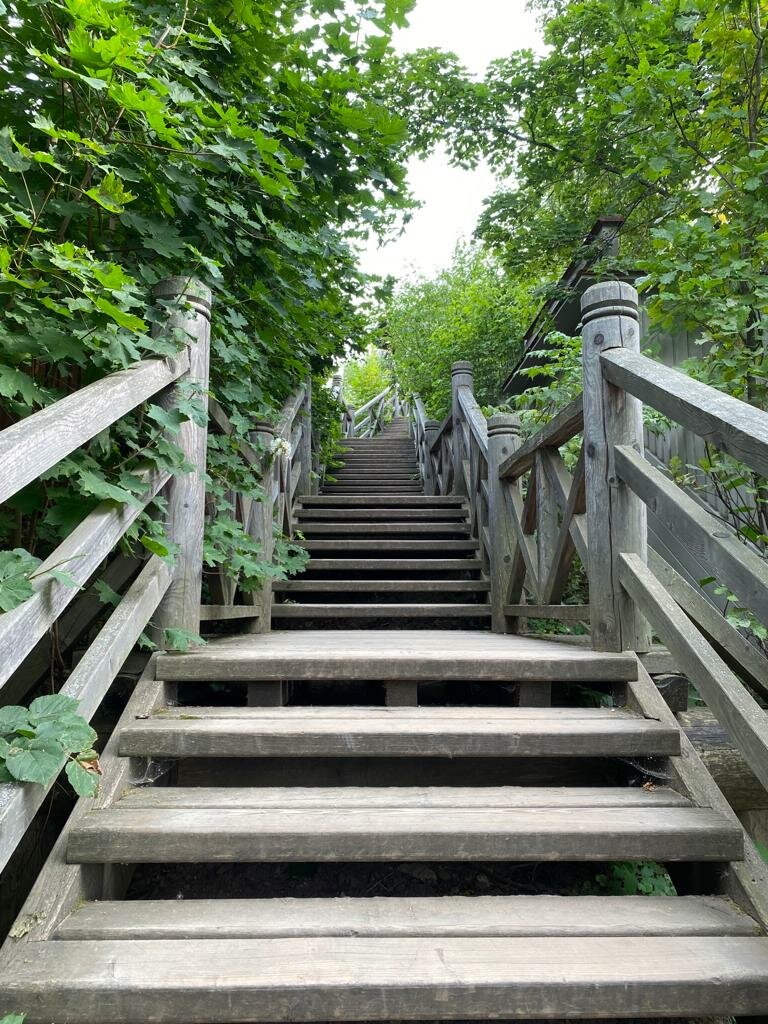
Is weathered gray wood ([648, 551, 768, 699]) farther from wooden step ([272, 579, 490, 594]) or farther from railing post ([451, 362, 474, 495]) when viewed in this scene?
railing post ([451, 362, 474, 495])

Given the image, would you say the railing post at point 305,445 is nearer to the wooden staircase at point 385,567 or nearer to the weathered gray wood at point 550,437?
the wooden staircase at point 385,567

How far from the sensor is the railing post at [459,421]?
5027 mm

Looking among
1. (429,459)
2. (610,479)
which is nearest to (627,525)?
(610,479)

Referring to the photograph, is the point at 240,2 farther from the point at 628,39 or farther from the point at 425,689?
the point at 628,39

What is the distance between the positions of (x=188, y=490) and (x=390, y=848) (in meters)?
1.26

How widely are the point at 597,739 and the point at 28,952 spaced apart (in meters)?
1.37

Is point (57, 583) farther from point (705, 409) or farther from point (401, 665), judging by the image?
point (705, 409)

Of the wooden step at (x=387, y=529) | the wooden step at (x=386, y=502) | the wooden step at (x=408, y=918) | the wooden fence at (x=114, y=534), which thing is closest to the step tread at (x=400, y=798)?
the wooden step at (x=408, y=918)

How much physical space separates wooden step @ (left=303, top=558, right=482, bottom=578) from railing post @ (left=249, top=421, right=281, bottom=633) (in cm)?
73

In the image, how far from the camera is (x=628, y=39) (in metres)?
4.78

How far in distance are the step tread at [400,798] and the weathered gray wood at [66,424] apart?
2.86 ft

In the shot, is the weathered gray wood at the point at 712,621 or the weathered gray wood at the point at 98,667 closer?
the weathered gray wood at the point at 98,667

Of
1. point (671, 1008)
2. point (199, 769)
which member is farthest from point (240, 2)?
point (671, 1008)

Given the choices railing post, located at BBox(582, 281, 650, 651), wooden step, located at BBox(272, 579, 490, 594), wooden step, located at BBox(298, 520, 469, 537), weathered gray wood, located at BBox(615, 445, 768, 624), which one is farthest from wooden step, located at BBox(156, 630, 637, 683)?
wooden step, located at BBox(298, 520, 469, 537)
